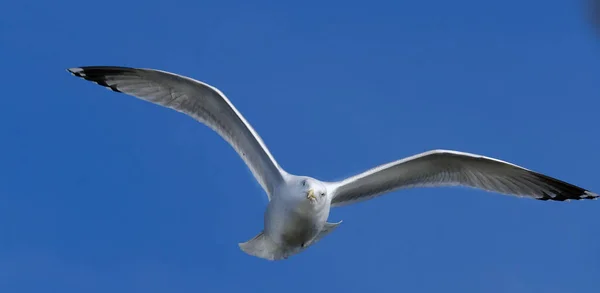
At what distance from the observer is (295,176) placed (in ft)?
28.8

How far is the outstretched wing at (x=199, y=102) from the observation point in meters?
9.09

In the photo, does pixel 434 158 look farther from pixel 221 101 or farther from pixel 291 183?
pixel 221 101

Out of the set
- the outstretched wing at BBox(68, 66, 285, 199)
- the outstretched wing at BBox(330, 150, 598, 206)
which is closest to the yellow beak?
the outstretched wing at BBox(68, 66, 285, 199)

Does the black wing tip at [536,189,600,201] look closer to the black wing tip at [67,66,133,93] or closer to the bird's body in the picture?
the bird's body

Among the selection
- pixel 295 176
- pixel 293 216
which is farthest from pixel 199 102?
pixel 293 216

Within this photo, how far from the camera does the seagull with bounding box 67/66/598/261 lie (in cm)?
863

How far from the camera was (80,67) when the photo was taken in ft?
32.7

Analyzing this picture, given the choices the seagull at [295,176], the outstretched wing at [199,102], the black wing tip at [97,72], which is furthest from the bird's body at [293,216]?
the black wing tip at [97,72]

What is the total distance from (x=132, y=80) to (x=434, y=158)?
10.5 feet

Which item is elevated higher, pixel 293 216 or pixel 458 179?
pixel 458 179

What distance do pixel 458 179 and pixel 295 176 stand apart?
1.98 metres

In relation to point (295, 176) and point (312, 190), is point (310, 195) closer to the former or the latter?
point (312, 190)

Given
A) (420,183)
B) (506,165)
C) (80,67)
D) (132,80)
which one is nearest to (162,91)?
(132,80)

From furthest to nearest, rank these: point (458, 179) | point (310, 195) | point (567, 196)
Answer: point (567, 196), point (458, 179), point (310, 195)
